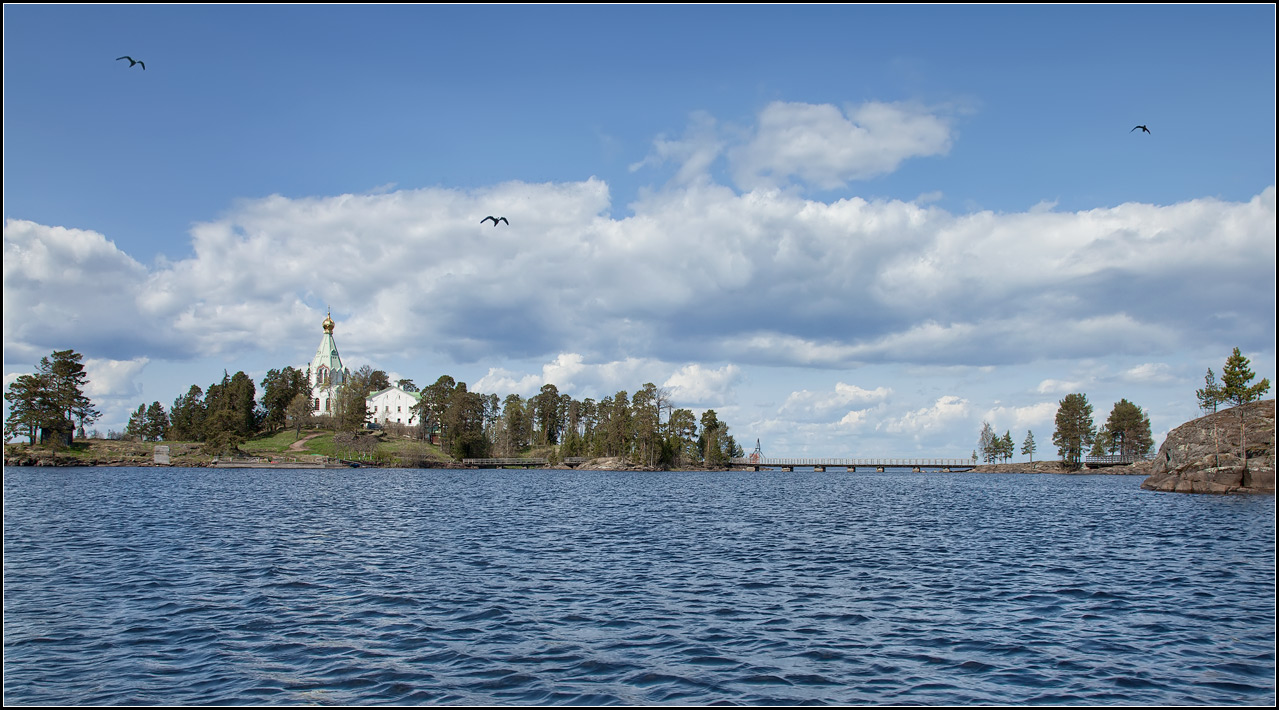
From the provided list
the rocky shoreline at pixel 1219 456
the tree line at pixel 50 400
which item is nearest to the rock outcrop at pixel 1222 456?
the rocky shoreline at pixel 1219 456

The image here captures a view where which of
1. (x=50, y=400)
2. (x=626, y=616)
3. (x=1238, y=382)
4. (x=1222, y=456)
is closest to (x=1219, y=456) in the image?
(x=1222, y=456)

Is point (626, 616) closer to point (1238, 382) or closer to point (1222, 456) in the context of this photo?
point (1222, 456)

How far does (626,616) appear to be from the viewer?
983 inches

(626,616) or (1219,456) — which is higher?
(626,616)

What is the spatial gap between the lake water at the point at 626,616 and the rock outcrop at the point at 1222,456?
203 ft

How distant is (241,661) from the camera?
20062mm

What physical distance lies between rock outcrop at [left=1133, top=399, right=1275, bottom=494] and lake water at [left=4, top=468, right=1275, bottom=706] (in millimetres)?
61934

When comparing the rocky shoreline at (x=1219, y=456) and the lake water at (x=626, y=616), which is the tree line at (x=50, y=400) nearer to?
the lake water at (x=626, y=616)

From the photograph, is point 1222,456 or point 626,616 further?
point 1222,456

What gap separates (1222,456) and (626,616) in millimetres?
112987

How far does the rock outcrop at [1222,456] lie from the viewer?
324 feet

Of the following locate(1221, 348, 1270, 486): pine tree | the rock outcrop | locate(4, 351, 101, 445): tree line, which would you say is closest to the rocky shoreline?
the rock outcrop

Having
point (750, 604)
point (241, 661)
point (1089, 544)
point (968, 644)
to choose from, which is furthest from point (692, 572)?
point (1089, 544)

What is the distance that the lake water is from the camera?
18.4 meters
